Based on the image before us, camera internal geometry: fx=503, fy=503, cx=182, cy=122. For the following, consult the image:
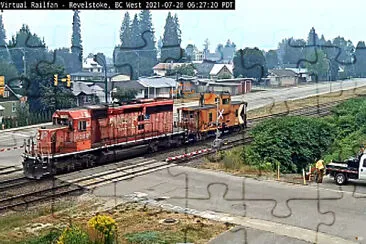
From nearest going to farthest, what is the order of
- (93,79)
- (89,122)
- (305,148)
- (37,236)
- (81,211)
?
(37,236), (81,211), (89,122), (305,148), (93,79)

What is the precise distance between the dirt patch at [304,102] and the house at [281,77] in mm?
2012

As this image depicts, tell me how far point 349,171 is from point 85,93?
27697 mm

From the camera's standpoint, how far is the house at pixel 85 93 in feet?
135

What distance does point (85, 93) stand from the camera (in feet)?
137

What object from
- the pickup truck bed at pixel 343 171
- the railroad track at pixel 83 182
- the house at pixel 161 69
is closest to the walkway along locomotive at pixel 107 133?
the railroad track at pixel 83 182

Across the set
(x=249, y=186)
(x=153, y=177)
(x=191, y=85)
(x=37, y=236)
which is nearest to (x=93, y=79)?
(x=191, y=85)

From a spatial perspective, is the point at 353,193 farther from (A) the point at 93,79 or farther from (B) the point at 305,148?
(A) the point at 93,79

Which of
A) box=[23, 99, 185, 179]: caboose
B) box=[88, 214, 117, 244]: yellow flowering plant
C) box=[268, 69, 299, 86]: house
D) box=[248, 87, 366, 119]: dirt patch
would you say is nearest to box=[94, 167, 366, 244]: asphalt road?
box=[23, 99, 185, 179]: caboose

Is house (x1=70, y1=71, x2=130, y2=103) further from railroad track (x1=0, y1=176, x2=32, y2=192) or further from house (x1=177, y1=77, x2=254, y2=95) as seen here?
railroad track (x1=0, y1=176, x2=32, y2=192)

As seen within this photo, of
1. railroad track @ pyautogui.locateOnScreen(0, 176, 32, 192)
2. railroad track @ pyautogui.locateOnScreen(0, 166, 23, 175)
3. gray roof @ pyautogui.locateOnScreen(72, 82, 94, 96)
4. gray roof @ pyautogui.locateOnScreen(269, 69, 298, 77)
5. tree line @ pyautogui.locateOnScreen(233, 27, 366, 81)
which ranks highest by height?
tree line @ pyautogui.locateOnScreen(233, 27, 366, 81)

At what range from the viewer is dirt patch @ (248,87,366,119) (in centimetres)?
4269

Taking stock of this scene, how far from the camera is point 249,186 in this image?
18.4 metres

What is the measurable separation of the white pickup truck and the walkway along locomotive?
943 cm

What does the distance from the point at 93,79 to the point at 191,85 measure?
10.3m
